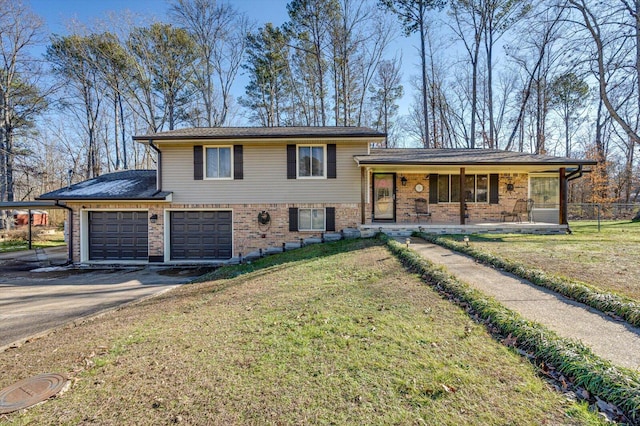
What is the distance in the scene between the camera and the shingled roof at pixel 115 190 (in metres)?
11.0

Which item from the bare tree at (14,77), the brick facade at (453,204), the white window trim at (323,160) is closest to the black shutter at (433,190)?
the brick facade at (453,204)

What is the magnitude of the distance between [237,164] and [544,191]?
43.6ft

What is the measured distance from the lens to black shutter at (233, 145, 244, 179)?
11.5 m

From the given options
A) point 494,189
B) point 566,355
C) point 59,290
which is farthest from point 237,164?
point 566,355

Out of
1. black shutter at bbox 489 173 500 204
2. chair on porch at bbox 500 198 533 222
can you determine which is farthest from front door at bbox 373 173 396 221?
chair on porch at bbox 500 198 533 222

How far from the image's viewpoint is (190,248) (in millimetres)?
11656

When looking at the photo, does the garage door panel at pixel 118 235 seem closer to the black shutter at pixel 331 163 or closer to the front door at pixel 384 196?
the black shutter at pixel 331 163

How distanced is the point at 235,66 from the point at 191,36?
3198 millimetres

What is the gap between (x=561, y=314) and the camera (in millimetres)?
3826

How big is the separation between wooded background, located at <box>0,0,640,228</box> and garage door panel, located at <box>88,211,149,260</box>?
7.77m

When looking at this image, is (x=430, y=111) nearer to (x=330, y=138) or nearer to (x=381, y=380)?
(x=330, y=138)

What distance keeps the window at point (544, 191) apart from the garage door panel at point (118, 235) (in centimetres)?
1630

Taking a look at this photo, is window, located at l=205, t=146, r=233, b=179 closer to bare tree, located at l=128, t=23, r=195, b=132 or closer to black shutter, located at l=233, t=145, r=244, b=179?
black shutter, located at l=233, t=145, r=244, b=179

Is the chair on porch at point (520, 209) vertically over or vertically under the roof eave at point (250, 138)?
under
